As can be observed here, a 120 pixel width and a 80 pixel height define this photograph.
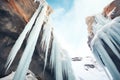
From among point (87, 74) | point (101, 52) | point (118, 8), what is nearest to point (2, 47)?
point (101, 52)

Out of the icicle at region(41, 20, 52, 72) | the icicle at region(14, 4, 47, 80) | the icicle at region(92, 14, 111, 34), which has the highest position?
the icicle at region(92, 14, 111, 34)

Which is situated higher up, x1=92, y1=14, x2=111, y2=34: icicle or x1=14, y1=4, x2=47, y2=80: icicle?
x1=92, y1=14, x2=111, y2=34: icicle

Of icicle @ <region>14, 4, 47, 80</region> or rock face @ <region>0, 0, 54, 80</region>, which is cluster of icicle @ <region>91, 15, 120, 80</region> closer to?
rock face @ <region>0, 0, 54, 80</region>

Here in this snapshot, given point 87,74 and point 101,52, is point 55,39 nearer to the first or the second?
point 101,52

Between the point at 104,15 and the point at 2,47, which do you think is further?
the point at 104,15

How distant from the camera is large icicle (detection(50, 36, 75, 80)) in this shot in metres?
11.2

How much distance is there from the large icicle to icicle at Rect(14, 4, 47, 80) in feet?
6.82

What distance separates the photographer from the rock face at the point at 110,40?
45.5 feet

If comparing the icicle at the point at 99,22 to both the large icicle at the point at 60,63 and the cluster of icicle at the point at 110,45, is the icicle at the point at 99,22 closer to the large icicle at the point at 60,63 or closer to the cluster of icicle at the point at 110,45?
the cluster of icicle at the point at 110,45

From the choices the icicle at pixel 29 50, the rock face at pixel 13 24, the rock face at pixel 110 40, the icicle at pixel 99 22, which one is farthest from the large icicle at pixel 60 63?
the icicle at pixel 99 22

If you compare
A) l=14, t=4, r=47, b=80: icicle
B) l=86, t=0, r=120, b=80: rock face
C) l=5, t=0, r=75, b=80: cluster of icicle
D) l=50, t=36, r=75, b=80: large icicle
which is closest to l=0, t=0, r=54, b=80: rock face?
l=5, t=0, r=75, b=80: cluster of icicle

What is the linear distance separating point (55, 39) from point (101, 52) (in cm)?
487

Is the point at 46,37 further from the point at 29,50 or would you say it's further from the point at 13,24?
the point at 29,50

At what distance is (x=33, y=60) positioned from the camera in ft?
36.5
